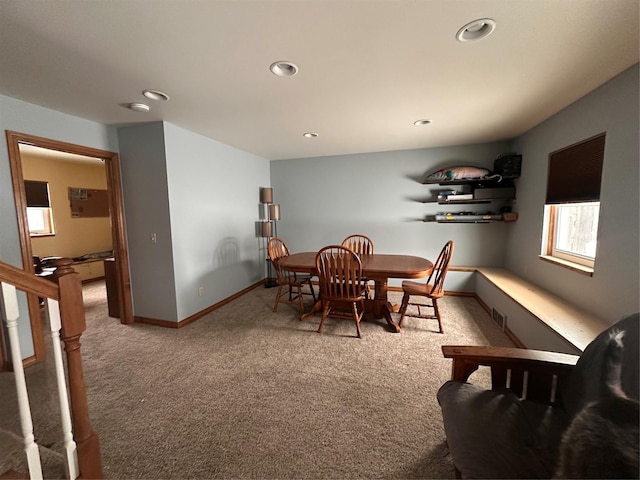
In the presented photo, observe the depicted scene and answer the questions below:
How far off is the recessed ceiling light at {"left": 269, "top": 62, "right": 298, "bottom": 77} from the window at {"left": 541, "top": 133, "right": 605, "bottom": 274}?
2350mm

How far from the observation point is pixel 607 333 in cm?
107

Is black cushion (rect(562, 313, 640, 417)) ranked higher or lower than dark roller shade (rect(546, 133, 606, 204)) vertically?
lower

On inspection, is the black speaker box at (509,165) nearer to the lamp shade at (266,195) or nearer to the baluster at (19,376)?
the lamp shade at (266,195)

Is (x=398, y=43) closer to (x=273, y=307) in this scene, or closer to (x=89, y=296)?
(x=273, y=307)

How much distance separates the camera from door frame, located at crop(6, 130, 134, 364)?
7.07 ft

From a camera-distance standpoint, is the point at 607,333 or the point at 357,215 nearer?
the point at 607,333

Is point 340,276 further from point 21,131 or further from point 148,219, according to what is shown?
point 21,131

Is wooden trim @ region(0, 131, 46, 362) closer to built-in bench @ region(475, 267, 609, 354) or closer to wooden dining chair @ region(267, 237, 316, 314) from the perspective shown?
wooden dining chair @ region(267, 237, 316, 314)

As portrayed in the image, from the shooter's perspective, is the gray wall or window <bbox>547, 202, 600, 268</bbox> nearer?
window <bbox>547, 202, 600, 268</bbox>

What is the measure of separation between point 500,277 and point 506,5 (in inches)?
116

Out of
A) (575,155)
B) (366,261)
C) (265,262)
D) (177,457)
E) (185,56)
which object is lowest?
(177,457)

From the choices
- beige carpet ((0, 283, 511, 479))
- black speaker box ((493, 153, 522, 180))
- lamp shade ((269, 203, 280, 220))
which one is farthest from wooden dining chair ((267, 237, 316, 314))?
black speaker box ((493, 153, 522, 180))

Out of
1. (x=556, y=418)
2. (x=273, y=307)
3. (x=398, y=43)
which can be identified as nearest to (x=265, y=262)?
(x=273, y=307)

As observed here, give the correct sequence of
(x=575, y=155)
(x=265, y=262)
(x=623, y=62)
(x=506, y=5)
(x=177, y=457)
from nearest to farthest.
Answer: (x=506, y=5), (x=177, y=457), (x=623, y=62), (x=575, y=155), (x=265, y=262)
